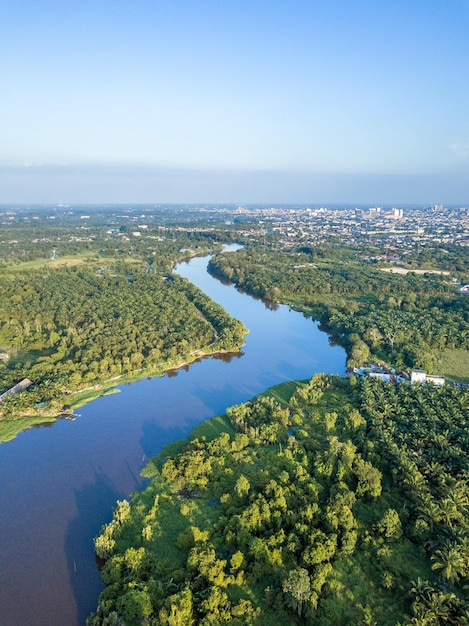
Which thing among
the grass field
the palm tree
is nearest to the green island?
the palm tree

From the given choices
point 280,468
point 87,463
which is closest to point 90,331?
point 87,463

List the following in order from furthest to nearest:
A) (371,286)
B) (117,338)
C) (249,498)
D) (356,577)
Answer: (371,286) → (117,338) → (249,498) → (356,577)

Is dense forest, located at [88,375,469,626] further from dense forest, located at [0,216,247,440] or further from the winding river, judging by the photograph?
dense forest, located at [0,216,247,440]

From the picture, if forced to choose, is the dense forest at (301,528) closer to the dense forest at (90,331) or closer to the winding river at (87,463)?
the winding river at (87,463)

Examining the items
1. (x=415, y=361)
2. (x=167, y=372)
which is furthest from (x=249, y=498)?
(x=415, y=361)

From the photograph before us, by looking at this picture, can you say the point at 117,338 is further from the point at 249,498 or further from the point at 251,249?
the point at 251,249

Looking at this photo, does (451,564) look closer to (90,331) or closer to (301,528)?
(301,528)
